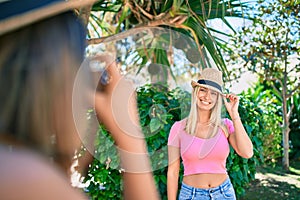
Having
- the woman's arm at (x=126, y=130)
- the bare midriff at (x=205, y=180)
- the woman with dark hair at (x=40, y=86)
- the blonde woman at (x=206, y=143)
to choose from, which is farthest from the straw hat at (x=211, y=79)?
the woman with dark hair at (x=40, y=86)

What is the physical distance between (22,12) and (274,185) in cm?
659

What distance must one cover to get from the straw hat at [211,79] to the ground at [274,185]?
3090 mm

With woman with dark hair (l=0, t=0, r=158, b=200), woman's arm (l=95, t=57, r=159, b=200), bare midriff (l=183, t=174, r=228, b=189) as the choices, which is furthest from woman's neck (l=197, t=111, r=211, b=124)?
woman with dark hair (l=0, t=0, r=158, b=200)

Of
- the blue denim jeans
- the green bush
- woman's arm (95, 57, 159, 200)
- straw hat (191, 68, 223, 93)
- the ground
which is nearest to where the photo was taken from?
woman's arm (95, 57, 159, 200)

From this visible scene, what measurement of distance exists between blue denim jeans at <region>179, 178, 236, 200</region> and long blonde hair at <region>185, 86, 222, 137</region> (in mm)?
374

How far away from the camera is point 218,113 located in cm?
308

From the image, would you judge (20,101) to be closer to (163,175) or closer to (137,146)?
(137,146)

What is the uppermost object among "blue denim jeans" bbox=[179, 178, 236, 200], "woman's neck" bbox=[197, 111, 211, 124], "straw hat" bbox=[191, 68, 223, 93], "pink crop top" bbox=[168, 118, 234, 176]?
A: "straw hat" bbox=[191, 68, 223, 93]

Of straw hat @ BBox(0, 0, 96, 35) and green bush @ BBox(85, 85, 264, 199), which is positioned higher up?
straw hat @ BBox(0, 0, 96, 35)

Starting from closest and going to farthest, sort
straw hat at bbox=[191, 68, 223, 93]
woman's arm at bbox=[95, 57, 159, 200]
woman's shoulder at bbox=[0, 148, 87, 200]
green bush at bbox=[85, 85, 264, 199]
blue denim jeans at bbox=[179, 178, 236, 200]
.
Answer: woman's shoulder at bbox=[0, 148, 87, 200], woman's arm at bbox=[95, 57, 159, 200], blue denim jeans at bbox=[179, 178, 236, 200], straw hat at bbox=[191, 68, 223, 93], green bush at bbox=[85, 85, 264, 199]

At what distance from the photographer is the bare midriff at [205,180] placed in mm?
2871

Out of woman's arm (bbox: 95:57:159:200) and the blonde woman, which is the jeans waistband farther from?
woman's arm (bbox: 95:57:159:200)

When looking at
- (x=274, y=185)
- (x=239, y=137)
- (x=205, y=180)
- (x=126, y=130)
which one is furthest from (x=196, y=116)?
(x=274, y=185)

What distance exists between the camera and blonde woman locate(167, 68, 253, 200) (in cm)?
288
